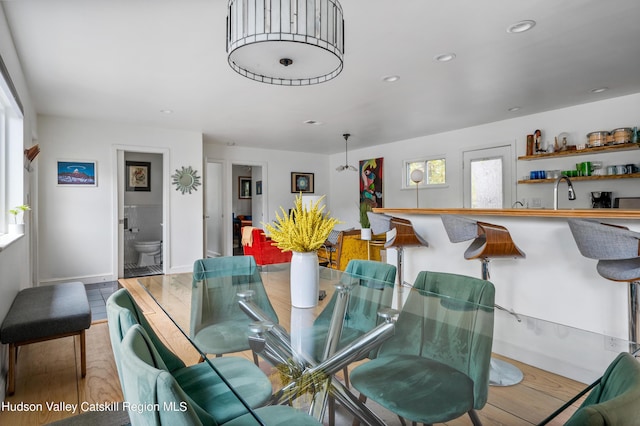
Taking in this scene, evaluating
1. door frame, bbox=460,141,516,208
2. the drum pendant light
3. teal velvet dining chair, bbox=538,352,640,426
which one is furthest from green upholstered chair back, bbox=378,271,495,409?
door frame, bbox=460,141,516,208

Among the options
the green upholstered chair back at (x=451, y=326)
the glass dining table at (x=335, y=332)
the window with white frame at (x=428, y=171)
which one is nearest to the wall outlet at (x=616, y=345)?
the glass dining table at (x=335, y=332)

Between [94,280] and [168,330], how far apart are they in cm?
304

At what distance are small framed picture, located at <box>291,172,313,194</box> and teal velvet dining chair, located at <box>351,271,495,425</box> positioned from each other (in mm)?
6656

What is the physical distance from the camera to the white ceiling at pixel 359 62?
2393mm

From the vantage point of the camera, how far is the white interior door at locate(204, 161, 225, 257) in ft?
25.4

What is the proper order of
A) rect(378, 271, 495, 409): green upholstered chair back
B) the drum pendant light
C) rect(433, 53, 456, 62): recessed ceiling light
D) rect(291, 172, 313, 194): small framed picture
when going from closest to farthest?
rect(378, 271, 495, 409): green upholstered chair back → the drum pendant light → rect(433, 53, 456, 62): recessed ceiling light → rect(291, 172, 313, 194): small framed picture

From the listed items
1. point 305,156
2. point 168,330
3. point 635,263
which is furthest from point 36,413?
point 305,156

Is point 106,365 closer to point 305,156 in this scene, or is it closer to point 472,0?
point 472,0

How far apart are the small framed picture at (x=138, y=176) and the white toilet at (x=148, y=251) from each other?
1078mm

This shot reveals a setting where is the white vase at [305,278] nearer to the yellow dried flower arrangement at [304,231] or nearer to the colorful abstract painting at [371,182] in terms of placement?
the yellow dried flower arrangement at [304,231]

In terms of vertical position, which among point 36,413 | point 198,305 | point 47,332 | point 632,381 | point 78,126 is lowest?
point 36,413

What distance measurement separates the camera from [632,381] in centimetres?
68

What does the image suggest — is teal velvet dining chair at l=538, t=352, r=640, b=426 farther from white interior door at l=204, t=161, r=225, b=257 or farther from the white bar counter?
white interior door at l=204, t=161, r=225, b=257

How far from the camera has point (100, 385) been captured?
7.59 ft
